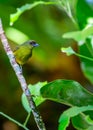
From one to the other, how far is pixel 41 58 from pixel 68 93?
3.74 feet

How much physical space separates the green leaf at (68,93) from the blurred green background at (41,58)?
44.0 inches

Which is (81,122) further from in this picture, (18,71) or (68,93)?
(18,71)

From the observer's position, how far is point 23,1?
1.78m

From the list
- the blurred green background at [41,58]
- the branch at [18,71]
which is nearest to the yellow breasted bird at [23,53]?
the branch at [18,71]

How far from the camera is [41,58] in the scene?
1801 mm

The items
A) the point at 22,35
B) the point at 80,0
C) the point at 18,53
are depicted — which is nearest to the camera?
the point at 18,53

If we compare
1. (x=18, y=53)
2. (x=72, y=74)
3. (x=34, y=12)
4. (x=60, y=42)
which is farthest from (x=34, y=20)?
(x=18, y=53)

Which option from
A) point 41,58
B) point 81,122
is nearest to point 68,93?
point 81,122

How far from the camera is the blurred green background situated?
70.8 inches

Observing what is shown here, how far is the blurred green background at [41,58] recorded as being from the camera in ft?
5.90

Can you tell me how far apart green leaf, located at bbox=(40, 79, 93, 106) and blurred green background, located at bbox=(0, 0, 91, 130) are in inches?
44.0

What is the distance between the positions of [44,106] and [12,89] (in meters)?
0.17

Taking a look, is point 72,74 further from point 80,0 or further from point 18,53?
point 18,53

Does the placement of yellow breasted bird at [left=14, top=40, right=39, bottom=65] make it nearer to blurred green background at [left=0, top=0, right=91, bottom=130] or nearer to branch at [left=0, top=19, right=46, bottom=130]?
branch at [left=0, top=19, right=46, bottom=130]
